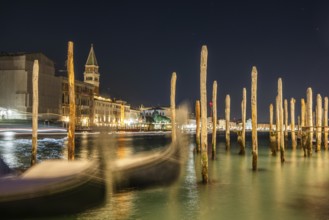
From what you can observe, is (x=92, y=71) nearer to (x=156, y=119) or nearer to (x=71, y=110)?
(x=156, y=119)

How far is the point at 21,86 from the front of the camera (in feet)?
201

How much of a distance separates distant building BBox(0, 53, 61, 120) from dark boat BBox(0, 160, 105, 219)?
49921mm

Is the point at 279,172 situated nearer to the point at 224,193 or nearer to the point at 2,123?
the point at 224,193

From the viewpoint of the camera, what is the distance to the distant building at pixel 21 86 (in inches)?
2368

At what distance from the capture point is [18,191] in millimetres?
9359

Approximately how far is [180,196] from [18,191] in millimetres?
4562

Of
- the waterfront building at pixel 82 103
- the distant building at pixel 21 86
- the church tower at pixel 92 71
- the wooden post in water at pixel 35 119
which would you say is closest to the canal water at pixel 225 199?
the wooden post in water at pixel 35 119

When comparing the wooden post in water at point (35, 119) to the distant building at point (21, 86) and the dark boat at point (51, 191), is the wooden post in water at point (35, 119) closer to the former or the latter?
the dark boat at point (51, 191)

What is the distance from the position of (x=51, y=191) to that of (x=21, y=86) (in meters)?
54.7

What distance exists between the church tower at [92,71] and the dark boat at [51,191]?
8685 cm

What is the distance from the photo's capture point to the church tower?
97.9 meters

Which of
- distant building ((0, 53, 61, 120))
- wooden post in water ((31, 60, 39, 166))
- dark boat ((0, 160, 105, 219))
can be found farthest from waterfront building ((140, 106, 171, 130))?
dark boat ((0, 160, 105, 219))

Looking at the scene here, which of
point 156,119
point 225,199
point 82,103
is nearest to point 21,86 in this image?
point 82,103

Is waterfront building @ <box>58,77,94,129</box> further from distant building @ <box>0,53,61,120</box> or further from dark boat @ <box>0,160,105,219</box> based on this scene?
dark boat @ <box>0,160,105,219</box>
